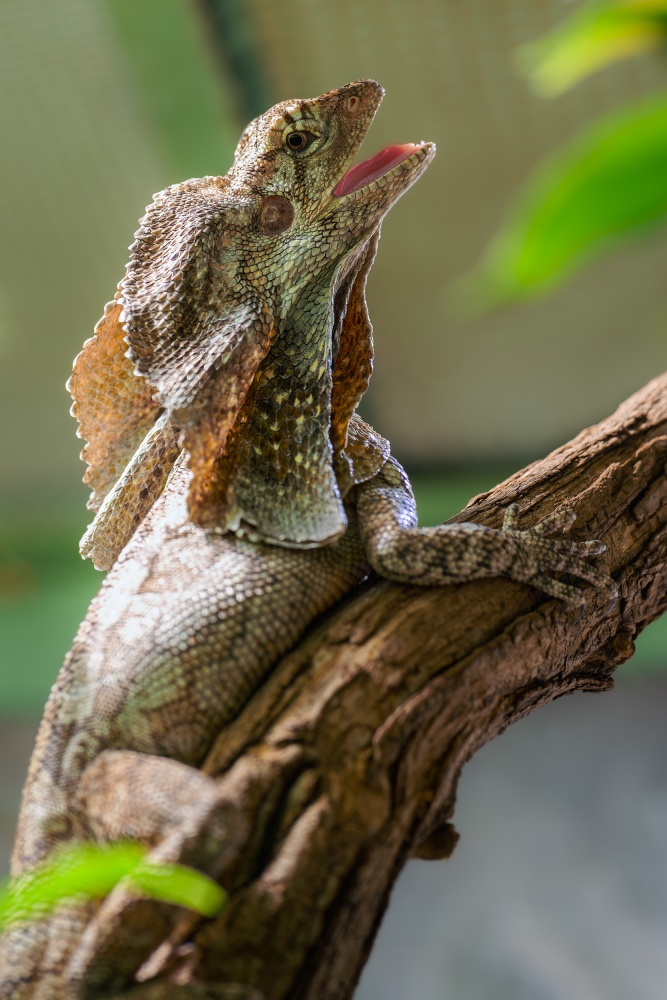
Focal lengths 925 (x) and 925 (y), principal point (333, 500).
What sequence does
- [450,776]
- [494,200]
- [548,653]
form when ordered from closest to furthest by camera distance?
[450,776], [548,653], [494,200]

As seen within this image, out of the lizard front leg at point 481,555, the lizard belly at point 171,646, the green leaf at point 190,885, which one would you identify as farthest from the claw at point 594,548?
the green leaf at point 190,885

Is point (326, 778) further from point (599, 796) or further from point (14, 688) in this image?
point (14, 688)

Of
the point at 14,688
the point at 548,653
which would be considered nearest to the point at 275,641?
the point at 548,653

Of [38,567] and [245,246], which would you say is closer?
[245,246]

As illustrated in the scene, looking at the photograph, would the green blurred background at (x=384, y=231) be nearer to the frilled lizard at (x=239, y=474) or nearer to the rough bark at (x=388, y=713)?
the frilled lizard at (x=239, y=474)

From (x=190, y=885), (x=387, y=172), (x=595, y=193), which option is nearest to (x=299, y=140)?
(x=387, y=172)

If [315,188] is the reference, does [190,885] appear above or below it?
below

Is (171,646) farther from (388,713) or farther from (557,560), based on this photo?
(557,560)
